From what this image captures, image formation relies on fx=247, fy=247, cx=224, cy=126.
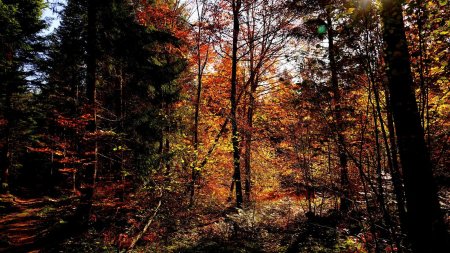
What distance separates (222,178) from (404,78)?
43.7 feet

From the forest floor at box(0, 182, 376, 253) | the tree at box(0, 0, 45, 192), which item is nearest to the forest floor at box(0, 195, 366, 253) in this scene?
the forest floor at box(0, 182, 376, 253)

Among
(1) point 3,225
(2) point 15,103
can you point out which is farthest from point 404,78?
(2) point 15,103

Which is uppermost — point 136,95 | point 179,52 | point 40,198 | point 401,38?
point 179,52

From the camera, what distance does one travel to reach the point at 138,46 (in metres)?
11.2

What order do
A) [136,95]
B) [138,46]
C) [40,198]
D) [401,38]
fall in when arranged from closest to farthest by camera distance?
[401,38], [138,46], [136,95], [40,198]

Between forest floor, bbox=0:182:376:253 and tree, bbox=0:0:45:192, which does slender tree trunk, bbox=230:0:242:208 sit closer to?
forest floor, bbox=0:182:376:253

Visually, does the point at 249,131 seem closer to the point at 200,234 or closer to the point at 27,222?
the point at 200,234

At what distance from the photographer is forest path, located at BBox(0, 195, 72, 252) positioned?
1012 centimetres

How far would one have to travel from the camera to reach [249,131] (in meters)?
14.0

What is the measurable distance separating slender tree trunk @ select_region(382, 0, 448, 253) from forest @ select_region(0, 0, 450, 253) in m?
0.02

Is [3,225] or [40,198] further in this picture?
[40,198]

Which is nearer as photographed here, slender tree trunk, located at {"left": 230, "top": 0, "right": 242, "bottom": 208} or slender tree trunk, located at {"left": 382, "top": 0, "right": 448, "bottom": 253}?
slender tree trunk, located at {"left": 382, "top": 0, "right": 448, "bottom": 253}

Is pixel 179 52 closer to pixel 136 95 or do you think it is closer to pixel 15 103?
pixel 136 95

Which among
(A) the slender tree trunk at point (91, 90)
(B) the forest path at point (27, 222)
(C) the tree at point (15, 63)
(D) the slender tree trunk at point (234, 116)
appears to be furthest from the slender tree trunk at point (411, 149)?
(C) the tree at point (15, 63)
